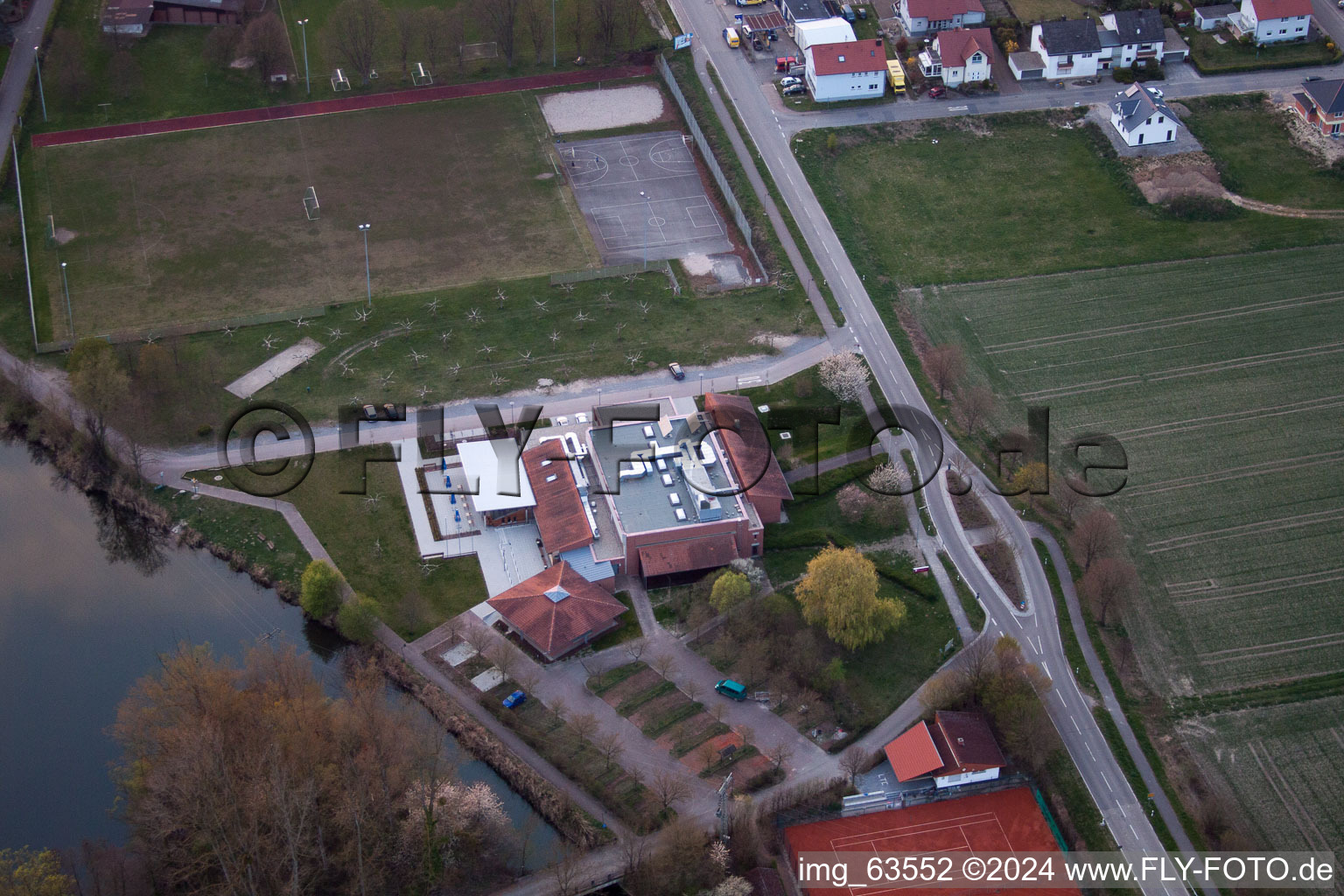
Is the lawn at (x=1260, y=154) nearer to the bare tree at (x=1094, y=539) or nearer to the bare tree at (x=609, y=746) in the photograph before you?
the bare tree at (x=1094, y=539)

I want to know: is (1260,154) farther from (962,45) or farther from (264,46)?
(264,46)

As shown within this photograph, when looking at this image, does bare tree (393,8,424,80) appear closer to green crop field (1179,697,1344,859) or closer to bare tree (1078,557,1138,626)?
bare tree (1078,557,1138,626)

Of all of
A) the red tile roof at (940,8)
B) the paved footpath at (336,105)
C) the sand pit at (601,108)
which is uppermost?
the red tile roof at (940,8)

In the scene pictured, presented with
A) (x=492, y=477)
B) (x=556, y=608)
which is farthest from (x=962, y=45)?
(x=556, y=608)

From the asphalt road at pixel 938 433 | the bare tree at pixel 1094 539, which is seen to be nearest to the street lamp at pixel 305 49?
the asphalt road at pixel 938 433

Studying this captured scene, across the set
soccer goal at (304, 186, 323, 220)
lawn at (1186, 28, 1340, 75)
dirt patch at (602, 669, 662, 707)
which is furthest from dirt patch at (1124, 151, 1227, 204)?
soccer goal at (304, 186, 323, 220)
